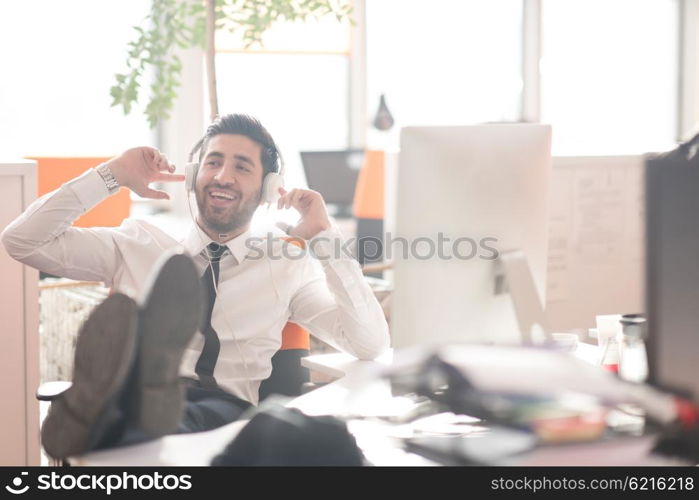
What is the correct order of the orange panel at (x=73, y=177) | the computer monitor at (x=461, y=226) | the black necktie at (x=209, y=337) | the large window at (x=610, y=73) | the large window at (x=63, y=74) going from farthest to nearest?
the large window at (x=610, y=73) < the large window at (x=63, y=74) < the orange panel at (x=73, y=177) < the black necktie at (x=209, y=337) < the computer monitor at (x=461, y=226)

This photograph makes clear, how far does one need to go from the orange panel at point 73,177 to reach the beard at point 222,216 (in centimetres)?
117

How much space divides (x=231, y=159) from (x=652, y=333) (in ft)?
3.94

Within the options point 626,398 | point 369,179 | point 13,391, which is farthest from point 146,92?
point 626,398

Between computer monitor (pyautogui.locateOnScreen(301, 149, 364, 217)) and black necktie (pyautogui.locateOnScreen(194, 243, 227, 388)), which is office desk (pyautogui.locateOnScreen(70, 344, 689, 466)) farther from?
computer monitor (pyautogui.locateOnScreen(301, 149, 364, 217))

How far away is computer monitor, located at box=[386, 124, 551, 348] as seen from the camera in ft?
4.63

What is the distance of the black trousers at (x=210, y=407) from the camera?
1638mm

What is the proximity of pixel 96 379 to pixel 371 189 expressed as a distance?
11.7 ft

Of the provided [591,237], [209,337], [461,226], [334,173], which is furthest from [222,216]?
[334,173]

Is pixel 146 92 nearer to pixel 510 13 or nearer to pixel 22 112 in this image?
pixel 22 112

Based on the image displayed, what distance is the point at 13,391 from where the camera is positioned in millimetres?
2283

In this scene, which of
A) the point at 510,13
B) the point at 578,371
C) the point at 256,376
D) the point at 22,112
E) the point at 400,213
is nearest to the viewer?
the point at 578,371

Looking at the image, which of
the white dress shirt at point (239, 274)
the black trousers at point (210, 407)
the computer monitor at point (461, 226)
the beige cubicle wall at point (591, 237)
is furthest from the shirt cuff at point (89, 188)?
the beige cubicle wall at point (591, 237)

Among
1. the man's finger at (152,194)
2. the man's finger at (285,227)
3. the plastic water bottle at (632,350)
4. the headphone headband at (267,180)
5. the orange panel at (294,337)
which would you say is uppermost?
the headphone headband at (267,180)

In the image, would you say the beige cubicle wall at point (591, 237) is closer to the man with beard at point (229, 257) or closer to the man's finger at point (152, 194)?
the man with beard at point (229, 257)
